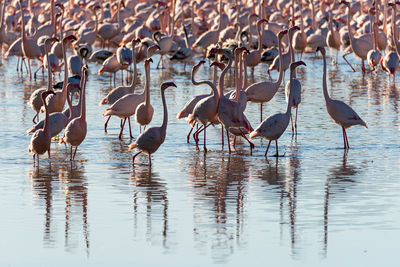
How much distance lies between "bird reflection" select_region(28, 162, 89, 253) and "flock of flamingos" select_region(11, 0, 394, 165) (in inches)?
16.0

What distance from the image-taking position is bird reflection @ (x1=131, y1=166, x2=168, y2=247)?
7.83 meters

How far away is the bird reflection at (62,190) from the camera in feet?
25.0

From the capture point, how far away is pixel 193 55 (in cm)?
2508

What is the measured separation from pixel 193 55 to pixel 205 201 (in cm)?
1656

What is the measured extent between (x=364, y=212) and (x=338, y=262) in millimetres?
1562

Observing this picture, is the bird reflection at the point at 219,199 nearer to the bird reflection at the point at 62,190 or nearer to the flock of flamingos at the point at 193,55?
the flock of flamingos at the point at 193,55

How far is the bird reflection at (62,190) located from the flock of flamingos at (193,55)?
0.41 metres

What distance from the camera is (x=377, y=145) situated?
12180mm

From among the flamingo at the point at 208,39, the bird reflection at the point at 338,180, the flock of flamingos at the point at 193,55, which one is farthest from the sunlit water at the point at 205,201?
the flamingo at the point at 208,39

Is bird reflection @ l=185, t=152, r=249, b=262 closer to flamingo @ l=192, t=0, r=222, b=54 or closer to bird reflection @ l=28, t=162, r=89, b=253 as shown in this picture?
bird reflection @ l=28, t=162, r=89, b=253

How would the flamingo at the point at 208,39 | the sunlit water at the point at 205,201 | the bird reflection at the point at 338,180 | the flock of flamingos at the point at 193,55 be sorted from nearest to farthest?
the sunlit water at the point at 205,201, the bird reflection at the point at 338,180, the flock of flamingos at the point at 193,55, the flamingo at the point at 208,39

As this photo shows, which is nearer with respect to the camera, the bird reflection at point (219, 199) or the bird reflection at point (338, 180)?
the bird reflection at point (219, 199)

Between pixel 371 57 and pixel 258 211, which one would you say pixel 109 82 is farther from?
pixel 258 211

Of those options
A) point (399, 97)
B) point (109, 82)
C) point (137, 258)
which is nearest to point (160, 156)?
point (137, 258)
